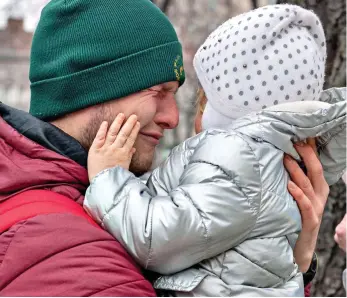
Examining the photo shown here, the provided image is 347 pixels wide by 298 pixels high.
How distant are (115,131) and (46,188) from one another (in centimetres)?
32

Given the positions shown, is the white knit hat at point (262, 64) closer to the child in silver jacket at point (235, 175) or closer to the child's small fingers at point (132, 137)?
the child in silver jacket at point (235, 175)

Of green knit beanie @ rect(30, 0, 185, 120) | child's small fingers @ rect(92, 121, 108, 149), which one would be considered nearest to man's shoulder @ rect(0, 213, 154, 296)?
child's small fingers @ rect(92, 121, 108, 149)

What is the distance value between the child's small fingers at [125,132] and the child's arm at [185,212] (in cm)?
18

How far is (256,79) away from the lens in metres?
2.36

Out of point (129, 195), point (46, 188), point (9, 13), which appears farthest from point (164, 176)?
point (9, 13)

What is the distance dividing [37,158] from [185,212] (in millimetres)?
542

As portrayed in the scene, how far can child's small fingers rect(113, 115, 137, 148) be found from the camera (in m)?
2.33

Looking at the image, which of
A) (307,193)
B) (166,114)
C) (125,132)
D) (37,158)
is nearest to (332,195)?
(307,193)

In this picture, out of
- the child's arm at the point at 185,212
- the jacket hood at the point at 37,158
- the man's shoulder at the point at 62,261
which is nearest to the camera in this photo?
the man's shoulder at the point at 62,261

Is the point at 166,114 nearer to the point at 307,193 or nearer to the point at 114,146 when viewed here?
the point at 114,146

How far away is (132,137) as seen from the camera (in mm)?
2377

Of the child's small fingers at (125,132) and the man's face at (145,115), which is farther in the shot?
the man's face at (145,115)

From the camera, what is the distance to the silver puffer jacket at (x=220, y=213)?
2.08 m

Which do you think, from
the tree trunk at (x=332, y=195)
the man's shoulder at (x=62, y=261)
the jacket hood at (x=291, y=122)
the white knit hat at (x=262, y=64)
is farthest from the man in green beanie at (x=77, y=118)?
the tree trunk at (x=332, y=195)
